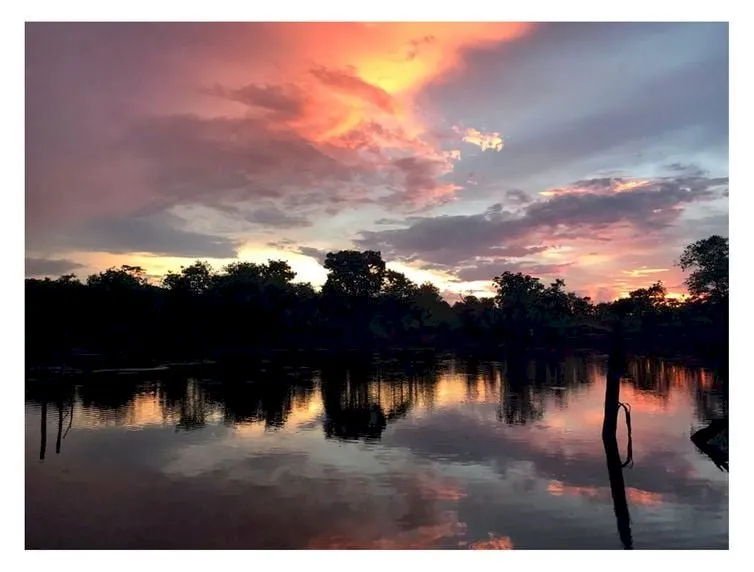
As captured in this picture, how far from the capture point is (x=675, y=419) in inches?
779

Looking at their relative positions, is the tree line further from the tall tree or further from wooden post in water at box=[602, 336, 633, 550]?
wooden post in water at box=[602, 336, 633, 550]

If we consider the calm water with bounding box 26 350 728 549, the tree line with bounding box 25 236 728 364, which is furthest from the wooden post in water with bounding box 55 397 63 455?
the tree line with bounding box 25 236 728 364

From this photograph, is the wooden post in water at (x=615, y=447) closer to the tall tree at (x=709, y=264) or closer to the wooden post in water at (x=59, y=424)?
the wooden post in water at (x=59, y=424)

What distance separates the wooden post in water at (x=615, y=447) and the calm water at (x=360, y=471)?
17 cm

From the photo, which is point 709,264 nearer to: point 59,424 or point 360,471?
point 360,471

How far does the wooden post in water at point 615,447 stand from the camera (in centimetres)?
1070

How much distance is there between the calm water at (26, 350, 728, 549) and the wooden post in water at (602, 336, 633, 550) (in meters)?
0.17

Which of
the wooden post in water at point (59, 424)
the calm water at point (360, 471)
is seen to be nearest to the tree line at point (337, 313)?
the wooden post in water at point (59, 424)

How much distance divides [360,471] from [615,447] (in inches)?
267

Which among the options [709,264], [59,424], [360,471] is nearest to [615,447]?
[360,471]

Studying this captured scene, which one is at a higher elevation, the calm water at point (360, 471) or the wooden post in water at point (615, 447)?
the wooden post in water at point (615, 447)

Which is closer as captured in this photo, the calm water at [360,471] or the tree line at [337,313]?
the calm water at [360,471]
